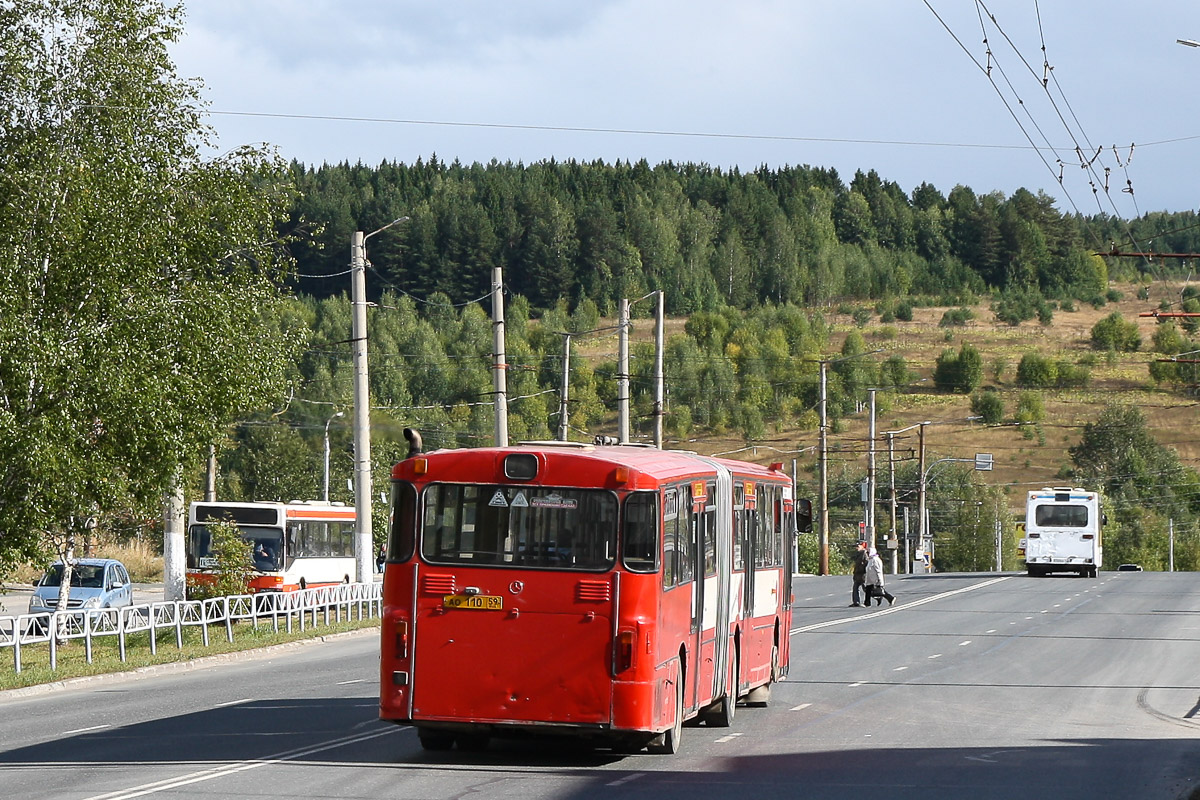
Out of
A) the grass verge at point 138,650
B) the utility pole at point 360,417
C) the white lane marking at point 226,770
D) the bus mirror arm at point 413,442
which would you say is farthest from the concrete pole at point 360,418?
the bus mirror arm at point 413,442

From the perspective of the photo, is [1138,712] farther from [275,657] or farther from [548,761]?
[275,657]

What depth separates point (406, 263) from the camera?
14600 cm

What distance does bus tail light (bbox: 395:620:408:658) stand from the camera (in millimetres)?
13062

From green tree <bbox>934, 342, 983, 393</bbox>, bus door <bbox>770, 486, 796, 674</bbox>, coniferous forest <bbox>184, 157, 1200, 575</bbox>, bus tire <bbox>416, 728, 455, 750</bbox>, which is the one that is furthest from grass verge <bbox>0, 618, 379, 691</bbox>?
green tree <bbox>934, 342, 983, 393</bbox>

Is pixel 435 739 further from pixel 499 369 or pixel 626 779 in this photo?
pixel 499 369

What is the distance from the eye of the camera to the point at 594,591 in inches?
506

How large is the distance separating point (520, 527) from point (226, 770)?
9.54 ft

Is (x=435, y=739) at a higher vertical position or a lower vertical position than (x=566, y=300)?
lower

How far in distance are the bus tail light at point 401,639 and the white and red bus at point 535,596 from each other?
10mm

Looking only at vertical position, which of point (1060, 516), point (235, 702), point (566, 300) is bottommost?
point (1060, 516)

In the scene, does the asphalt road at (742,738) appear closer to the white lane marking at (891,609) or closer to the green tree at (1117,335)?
the white lane marking at (891,609)

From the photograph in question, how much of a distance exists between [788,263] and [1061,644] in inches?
6732

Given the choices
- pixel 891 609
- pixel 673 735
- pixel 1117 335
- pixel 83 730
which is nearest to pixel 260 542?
pixel 891 609

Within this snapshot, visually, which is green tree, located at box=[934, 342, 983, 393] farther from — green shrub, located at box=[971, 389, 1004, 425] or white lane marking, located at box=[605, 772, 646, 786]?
white lane marking, located at box=[605, 772, 646, 786]
